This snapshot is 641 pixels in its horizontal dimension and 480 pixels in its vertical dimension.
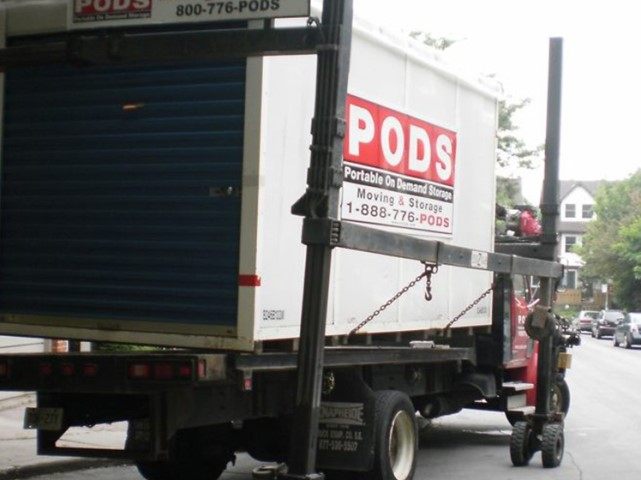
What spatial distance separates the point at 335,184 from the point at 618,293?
247 ft

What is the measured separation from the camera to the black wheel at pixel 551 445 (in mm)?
11680

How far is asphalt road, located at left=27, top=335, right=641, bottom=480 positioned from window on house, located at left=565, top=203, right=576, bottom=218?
89.9 metres

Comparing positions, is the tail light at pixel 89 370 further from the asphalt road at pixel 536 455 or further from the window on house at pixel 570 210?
the window on house at pixel 570 210

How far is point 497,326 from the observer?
1269cm

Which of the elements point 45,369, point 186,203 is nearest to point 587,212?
point 186,203

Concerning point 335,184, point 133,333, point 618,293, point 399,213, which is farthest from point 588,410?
point 618,293

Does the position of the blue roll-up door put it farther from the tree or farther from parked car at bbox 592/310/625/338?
parked car at bbox 592/310/625/338

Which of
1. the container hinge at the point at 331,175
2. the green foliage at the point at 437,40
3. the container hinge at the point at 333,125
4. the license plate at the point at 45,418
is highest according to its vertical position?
the green foliage at the point at 437,40

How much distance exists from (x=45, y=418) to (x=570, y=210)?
106 m

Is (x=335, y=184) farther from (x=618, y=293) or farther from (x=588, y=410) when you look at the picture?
(x=618, y=293)

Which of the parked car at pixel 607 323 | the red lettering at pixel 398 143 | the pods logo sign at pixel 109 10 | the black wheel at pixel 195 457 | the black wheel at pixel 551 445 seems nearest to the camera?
the pods logo sign at pixel 109 10

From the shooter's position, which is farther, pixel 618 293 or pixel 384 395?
pixel 618 293

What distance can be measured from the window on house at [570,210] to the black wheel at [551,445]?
101 m

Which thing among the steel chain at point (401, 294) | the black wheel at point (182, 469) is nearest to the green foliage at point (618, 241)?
the black wheel at point (182, 469)
